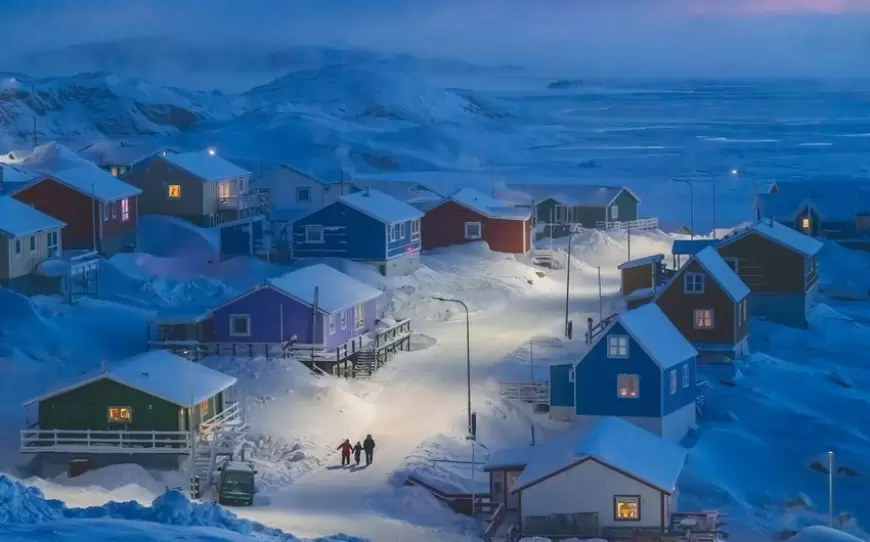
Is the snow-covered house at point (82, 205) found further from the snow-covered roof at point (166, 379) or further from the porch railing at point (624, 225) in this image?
the porch railing at point (624, 225)

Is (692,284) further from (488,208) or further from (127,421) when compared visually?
(488,208)

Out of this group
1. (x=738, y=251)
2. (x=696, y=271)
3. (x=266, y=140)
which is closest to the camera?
(x=696, y=271)

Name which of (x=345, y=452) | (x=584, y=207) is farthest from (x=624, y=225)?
(x=345, y=452)

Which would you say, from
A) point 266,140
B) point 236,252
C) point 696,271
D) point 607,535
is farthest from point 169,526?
point 266,140

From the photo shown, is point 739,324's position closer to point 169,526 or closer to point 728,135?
point 169,526

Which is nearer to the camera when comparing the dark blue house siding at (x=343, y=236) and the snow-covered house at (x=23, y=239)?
the snow-covered house at (x=23, y=239)

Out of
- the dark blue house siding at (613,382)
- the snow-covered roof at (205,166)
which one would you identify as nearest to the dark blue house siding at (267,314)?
the dark blue house siding at (613,382)
